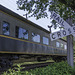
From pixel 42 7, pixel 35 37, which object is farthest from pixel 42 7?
pixel 35 37

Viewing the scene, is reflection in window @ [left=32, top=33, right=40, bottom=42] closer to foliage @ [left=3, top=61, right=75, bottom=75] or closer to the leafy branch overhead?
the leafy branch overhead

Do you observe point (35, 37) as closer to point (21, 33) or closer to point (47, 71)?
point (21, 33)

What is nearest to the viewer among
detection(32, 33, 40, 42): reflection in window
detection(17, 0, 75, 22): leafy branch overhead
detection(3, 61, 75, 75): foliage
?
detection(3, 61, 75, 75): foliage

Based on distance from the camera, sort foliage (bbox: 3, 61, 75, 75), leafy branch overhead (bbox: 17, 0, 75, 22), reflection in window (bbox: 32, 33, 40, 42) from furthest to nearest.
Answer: reflection in window (bbox: 32, 33, 40, 42), leafy branch overhead (bbox: 17, 0, 75, 22), foliage (bbox: 3, 61, 75, 75)

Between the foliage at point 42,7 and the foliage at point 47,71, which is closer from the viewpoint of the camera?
the foliage at point 47,71

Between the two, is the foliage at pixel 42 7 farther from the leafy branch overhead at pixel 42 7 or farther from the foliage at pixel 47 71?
the foliage at pixel 47 71

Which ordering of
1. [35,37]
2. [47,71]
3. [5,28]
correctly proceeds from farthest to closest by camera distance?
[35,37]
[5,28]
[47,71]

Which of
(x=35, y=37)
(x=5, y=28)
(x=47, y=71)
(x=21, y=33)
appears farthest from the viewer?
(x=35, y=37)

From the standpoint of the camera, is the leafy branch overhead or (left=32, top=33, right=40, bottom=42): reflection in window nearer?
the leafy branch overhead

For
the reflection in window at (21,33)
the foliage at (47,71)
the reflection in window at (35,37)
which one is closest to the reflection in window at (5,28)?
the reflection in window at (21,33)

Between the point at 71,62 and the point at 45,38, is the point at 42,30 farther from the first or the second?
the point at 71,62

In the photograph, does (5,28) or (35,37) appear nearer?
(5,28)

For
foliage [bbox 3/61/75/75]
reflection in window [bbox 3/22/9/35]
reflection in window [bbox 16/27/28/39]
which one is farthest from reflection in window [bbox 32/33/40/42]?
foliage [bbox 3/61/75/75]

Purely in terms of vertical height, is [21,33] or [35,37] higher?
[21,33]
